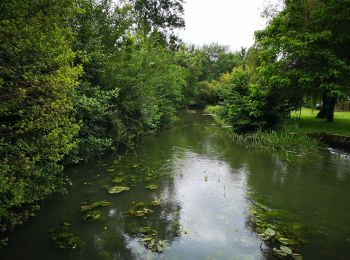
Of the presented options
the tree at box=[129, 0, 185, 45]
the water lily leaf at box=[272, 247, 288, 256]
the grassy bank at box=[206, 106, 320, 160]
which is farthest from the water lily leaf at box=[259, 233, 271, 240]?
the tree at box=[129, 0, 185, 45]

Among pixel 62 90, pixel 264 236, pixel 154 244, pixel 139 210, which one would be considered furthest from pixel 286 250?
pixel 62 90

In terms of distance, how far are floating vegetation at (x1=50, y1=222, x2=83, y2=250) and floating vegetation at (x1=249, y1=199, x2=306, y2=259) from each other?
3.85 metres

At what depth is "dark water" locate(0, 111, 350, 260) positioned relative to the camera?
592 centimetres

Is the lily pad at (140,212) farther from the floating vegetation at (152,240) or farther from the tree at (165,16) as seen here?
the tree at (165,16)

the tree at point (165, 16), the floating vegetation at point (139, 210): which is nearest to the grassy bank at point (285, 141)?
the floating vegetation at point (139, 210)

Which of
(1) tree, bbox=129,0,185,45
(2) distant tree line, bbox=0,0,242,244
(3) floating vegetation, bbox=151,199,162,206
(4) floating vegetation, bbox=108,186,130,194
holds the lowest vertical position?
(3) floating vegetation, bbox=151,199,162,206

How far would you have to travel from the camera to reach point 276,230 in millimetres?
6707

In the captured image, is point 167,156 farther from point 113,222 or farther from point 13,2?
point 13,2

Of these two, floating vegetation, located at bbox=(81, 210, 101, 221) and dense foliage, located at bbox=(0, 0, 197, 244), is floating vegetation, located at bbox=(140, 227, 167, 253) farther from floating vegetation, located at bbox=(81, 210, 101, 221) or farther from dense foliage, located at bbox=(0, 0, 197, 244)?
dense foliage, located at bbox=(0, 0, 197, 244)

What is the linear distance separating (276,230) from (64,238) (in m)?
4.55

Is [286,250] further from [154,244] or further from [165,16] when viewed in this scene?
[165,16]

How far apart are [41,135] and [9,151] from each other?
0.61 metres

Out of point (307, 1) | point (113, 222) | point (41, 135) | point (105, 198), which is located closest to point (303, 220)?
point (113, 222)

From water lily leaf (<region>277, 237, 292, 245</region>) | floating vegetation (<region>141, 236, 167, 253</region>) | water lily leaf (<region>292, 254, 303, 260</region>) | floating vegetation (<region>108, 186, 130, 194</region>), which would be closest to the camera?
water lily leaf (<region>292, 254, 303, 260</region>)
